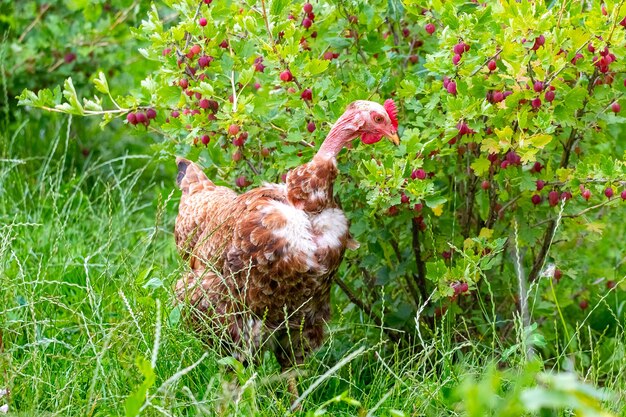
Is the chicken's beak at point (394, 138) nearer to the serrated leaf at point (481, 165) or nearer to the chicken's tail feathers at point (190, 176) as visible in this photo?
the serrated leaf at point (481, 165)

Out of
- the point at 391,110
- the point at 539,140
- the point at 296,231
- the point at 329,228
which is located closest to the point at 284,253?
the point at 296,231

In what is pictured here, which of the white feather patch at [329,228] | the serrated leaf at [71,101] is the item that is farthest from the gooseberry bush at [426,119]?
the white feather patch at [329,228]

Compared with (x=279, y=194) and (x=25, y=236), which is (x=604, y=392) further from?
(x=25, y=236)

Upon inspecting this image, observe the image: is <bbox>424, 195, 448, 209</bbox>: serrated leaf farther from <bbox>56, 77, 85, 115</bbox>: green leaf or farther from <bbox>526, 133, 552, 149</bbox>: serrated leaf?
<bbox>56, 77, 85, 115</bbox>: green leaf

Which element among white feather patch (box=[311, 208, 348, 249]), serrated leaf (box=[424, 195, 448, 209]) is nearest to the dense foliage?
serrated leaf (box=[424, 195, 448, 209])

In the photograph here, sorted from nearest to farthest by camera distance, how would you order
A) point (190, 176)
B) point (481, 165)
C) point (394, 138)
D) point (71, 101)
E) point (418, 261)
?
point (394, 138), point (481, 165), point (71, 101), point (418, 261), point (190, 176)

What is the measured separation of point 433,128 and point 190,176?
4.04 feet

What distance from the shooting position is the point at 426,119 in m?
3.26

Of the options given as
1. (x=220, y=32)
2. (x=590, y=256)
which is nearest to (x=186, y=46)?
(x=220, y=32)

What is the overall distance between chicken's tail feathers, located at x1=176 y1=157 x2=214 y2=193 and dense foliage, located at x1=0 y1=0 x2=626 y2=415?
0.07 metres

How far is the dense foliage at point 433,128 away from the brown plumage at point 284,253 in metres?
0.13

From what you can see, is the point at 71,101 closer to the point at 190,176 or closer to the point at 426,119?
the point at 190,176

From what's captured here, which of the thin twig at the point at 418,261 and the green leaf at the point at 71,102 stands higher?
the green leaf at the point at 71,102

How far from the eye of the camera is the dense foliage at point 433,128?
122 inches
